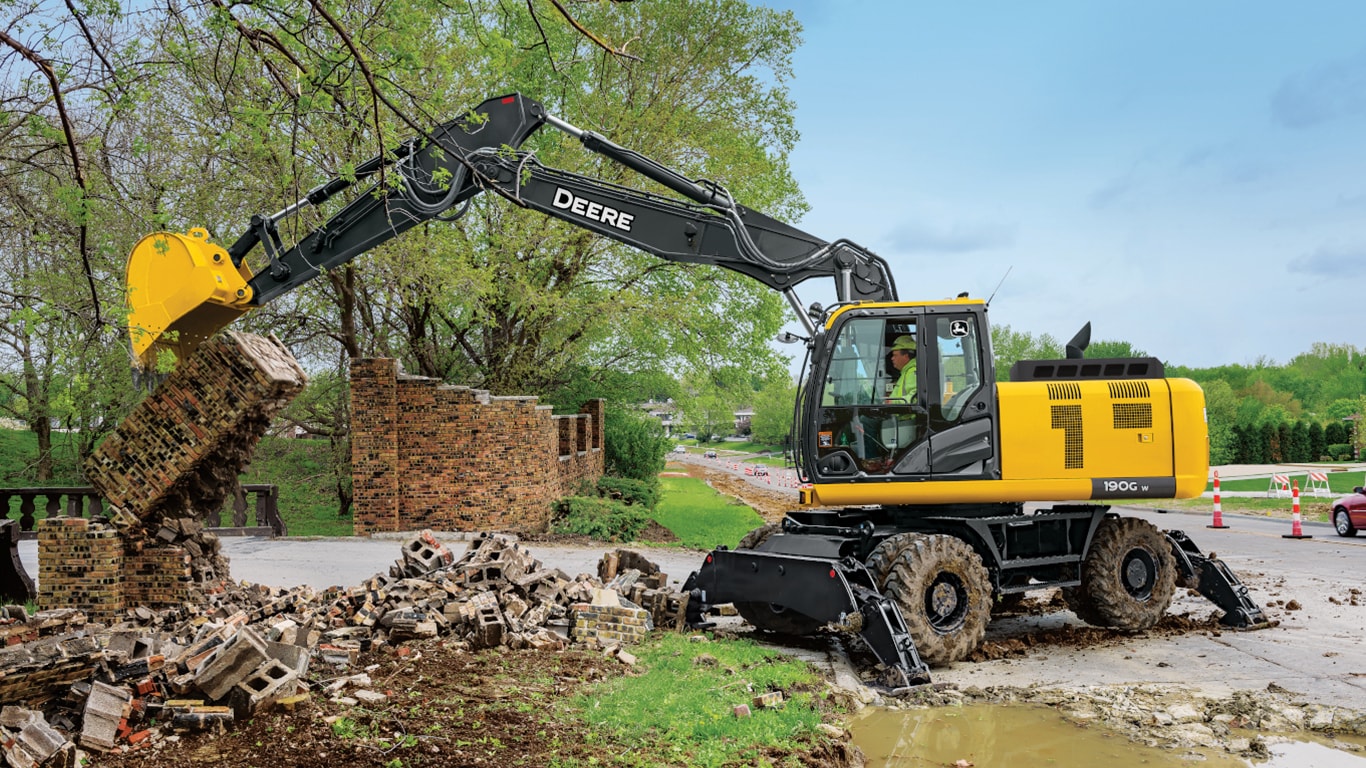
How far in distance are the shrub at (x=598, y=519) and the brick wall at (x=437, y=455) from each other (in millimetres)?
772

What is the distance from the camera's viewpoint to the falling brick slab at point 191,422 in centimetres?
916

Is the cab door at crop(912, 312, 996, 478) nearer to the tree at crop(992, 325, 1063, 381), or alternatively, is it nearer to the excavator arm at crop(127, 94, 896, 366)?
the excavator arm at crop(127, 94, 896, 366)

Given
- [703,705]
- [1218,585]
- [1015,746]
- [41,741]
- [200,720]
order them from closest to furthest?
1. [41,741]
2. [200,720]
3. [1015,746]
4. [703,705]
5. [1218,585]

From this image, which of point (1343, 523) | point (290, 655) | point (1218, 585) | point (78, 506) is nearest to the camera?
point (290, 655)

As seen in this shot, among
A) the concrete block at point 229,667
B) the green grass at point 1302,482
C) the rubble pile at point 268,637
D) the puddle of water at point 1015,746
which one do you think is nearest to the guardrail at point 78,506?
the rubble pile at point 268,637

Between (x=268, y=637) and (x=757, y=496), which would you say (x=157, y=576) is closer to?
(x=268, y=637)

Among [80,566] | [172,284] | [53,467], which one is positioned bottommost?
[80,566]

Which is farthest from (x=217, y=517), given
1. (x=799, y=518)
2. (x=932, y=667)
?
(x=932, y=667)

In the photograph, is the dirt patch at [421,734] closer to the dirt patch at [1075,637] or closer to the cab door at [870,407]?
the cab door at [870,407]

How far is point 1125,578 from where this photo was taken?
9961mm

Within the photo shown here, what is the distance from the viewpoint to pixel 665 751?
587 cm

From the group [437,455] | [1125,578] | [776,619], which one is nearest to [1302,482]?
[1125,578]

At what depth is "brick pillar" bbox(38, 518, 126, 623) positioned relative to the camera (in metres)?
9.22

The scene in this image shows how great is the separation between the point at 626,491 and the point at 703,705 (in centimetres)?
1700
